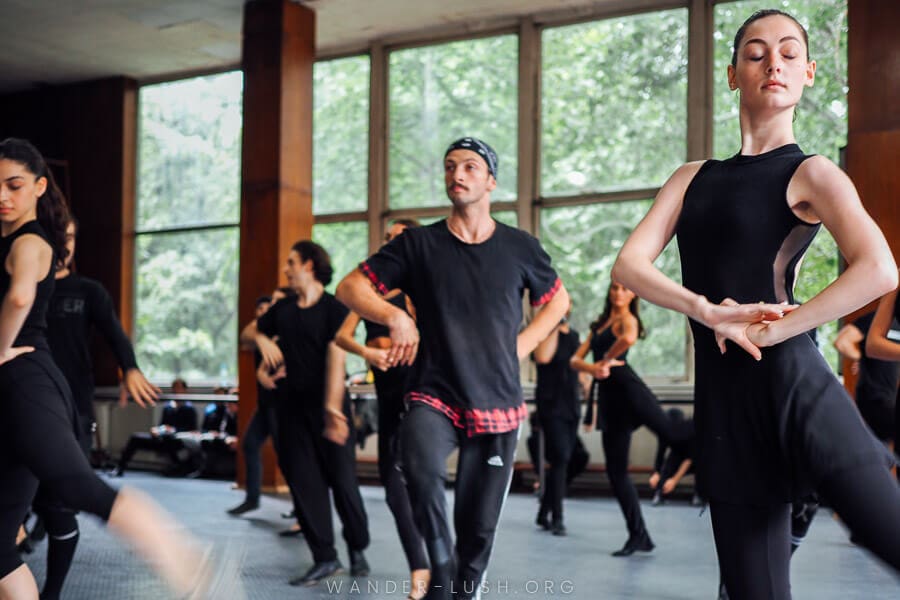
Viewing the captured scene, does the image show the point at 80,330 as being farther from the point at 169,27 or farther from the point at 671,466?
the point at 169,27

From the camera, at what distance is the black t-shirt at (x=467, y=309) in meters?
3.28

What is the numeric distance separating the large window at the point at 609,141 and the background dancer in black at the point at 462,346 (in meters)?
6.89

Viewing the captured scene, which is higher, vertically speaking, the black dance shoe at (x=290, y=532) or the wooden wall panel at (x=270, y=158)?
the wooden wall panel at (x=270, y=158)

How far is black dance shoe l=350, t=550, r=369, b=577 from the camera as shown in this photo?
16.7 ft

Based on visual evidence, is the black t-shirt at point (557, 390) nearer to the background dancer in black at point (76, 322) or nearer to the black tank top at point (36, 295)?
the background dancer in black at point (76, 322)

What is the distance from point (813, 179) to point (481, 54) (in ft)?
32.0

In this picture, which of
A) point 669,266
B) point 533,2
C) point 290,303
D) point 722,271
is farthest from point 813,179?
point 533,2

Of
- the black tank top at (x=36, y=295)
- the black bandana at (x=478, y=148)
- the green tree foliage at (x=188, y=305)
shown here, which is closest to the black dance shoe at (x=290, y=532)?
the black bandana at (x=478, y=148)

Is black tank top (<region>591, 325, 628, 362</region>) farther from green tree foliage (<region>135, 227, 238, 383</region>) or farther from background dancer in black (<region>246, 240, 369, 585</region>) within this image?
green tree foliage (<region>135, 227, 238, 383</region>)

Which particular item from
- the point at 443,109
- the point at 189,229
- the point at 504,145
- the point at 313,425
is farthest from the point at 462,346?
the point at 189,229

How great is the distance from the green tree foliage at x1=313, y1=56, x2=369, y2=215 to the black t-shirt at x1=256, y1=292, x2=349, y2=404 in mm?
6738

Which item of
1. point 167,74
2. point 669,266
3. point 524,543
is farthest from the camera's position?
point 167,74

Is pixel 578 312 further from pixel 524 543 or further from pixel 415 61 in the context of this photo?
pixel 524 543

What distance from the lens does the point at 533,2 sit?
10.6 metres
